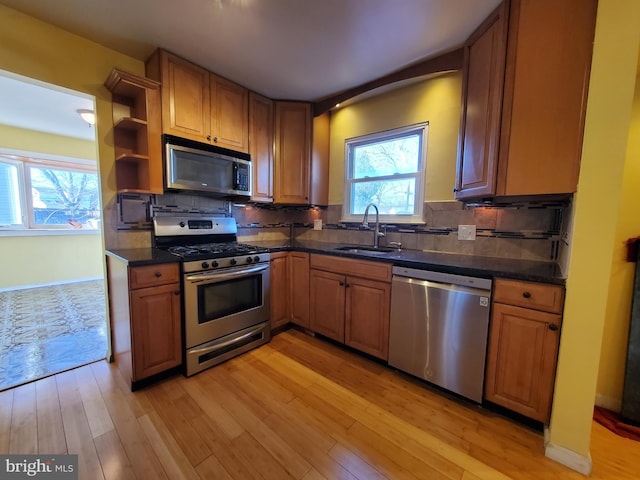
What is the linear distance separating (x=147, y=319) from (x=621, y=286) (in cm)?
308

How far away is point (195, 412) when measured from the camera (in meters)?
1.58

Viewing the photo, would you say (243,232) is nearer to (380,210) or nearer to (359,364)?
(380,210)

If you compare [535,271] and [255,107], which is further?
[255,107]

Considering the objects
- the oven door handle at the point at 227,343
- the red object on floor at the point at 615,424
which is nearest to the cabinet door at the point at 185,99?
the oven door handle at the point at 227,343

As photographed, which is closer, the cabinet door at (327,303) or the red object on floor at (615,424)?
the red object on floor at (615,424)

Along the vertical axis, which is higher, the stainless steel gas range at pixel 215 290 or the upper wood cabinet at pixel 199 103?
the upper wood cabinet at pixel 199 103

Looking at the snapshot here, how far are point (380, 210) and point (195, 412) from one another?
2287mm

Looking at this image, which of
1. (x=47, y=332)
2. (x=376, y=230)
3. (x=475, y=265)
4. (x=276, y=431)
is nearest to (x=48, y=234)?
(x=47, y=332)

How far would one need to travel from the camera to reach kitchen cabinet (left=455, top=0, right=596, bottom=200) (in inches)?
50.3

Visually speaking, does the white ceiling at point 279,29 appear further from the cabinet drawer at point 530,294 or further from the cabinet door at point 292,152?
the cabinet drawer at point 530,294

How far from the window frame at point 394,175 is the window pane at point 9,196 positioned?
16.7ft

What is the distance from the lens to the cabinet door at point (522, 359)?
53.9 inches

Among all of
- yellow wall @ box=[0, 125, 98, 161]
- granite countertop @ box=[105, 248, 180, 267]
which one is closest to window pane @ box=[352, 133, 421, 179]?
granite countertop @ box=[105, 248, 180, 267]

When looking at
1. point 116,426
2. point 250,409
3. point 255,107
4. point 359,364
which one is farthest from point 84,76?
point 359,364
